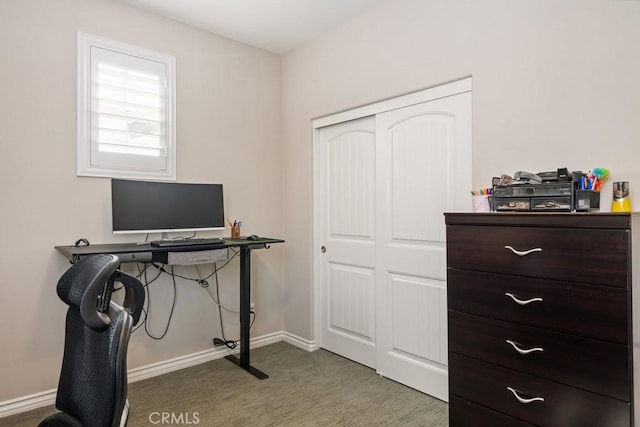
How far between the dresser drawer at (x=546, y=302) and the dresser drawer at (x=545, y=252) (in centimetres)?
4

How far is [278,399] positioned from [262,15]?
2.88 meters

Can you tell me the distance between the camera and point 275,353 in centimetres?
347

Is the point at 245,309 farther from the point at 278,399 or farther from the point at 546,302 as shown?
the point at 546,302

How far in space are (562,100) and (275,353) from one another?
289 cm

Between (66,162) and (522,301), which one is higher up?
(66,162)

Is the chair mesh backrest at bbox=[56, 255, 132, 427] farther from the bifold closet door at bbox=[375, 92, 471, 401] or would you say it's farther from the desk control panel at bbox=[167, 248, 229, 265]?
the bifold closet door at bbox=[375, 92, 471, 401]

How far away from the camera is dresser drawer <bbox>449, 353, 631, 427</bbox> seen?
4.76 ft

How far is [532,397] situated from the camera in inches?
64.5

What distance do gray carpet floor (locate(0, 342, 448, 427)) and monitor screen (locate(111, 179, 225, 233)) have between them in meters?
1.16

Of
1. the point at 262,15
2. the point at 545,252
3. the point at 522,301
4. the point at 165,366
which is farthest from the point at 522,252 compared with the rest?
the point at 165,366

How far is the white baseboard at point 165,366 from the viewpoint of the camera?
8.10 feet

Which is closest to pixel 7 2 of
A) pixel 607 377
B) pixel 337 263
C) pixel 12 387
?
pixel 12 387

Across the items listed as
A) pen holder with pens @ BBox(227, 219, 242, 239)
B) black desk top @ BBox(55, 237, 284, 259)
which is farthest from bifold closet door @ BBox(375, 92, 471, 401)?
pen holder with pens @ BBox(227, 219, 242, 239)

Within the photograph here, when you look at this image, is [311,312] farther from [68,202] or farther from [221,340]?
[68,202]
